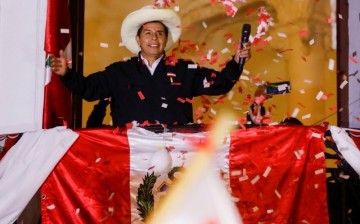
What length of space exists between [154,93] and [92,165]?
79 centimetres

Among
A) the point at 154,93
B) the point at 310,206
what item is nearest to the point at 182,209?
the point at 310,206

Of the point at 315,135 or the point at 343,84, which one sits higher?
the point at 343,84

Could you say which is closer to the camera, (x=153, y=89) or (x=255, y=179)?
(x=255, y=179)

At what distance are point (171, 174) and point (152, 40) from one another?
3.42ft

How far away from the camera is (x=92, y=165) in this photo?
2.70 metres

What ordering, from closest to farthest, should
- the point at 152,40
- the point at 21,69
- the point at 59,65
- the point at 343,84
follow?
the point at 59,65
the point at 152,40
the point at 21,69
the point at 343,84

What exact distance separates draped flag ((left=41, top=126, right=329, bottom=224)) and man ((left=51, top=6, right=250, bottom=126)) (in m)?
0.52

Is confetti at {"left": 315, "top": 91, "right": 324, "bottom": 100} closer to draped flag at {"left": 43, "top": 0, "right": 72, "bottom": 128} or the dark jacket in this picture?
the dark jacket

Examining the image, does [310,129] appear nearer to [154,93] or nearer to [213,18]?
[154,93]

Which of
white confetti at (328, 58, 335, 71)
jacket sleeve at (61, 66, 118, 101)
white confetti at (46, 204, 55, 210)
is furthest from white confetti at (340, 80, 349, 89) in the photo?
white confetti at (46, 204, 55, 210)

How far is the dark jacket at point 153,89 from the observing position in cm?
325

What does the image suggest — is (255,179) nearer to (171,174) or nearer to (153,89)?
(171,174)

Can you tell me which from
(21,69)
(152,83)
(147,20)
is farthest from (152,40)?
(21,69)

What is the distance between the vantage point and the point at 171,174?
8.79 ft
